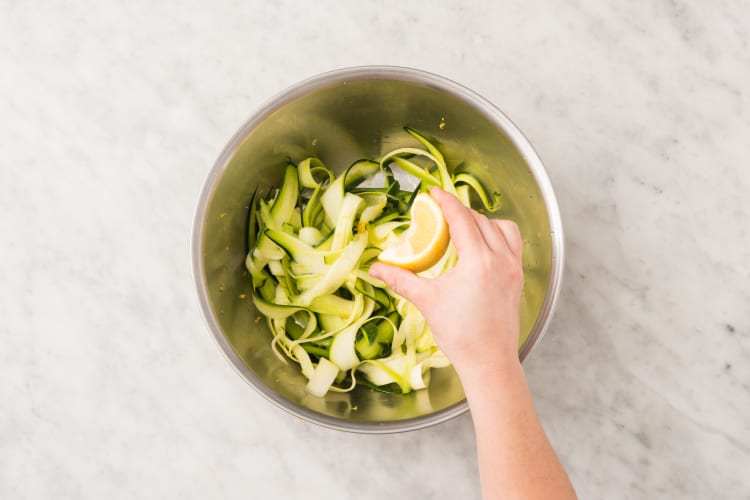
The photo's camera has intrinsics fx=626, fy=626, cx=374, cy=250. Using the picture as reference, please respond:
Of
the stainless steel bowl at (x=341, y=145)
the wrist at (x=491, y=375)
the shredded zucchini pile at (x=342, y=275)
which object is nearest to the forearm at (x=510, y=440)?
the wrist at (x=491, y=375)

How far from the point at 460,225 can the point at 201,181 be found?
0.82 metres

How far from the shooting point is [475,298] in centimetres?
111

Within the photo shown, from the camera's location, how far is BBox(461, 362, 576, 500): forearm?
1094mm

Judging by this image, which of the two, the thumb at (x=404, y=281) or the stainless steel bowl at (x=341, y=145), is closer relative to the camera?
the thumb at (x=404, y=281)

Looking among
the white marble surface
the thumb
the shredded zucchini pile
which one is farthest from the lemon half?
the white marble surface

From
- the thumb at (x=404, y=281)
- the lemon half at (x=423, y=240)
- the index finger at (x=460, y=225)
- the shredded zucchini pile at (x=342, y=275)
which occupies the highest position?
the index finger at (x=460, y=225)

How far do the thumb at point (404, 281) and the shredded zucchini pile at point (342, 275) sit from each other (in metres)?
0.23

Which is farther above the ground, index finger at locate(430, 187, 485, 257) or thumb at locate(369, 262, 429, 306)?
index finger at locate(430, 187, 485, 257)

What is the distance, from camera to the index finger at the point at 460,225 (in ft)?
3.70

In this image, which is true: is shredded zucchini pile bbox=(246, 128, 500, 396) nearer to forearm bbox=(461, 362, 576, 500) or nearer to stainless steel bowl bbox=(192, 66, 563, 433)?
A: stainless steel bowl bbox=(192, 66, 563, 433)

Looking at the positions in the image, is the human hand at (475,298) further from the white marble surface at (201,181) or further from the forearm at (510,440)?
the white marble surface at (201,181)

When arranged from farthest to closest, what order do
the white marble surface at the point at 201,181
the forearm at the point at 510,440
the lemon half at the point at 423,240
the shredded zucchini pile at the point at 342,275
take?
the white marble surface at the point at 201,181, the shredded zucchini pile at the point at 342,275, the lemon half at the point at 423,240, the forearm at the point at 510,440

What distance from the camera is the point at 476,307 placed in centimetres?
111

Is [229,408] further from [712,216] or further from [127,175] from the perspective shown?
[712,216]
